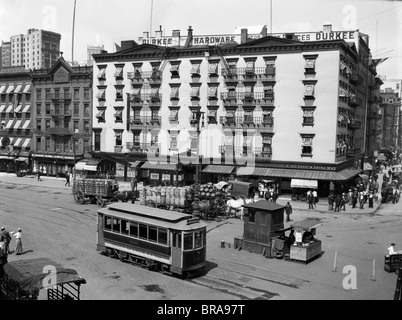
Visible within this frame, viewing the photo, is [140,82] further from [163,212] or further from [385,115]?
[385,115]

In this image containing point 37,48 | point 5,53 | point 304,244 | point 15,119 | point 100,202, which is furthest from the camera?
point 5,53

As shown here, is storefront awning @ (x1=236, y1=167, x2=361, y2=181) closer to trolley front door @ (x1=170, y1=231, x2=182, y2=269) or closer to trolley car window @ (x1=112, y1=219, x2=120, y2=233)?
trolley car window @ (x1=112, y1=219, x2=120, y2=233)

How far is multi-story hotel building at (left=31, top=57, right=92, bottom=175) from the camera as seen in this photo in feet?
203

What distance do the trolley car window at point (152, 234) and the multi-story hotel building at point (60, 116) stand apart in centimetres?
4116

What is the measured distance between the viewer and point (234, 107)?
168 ft

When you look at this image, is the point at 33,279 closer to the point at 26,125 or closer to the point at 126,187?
the point at 126,187

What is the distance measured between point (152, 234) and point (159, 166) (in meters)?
33.3

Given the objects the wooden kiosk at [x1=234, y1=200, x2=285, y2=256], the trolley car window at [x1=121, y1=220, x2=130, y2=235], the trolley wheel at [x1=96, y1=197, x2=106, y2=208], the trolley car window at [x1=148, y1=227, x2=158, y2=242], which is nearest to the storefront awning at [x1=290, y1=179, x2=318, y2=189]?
the trolley wheel at [x1=96, y1=197, x2=106, y2=208]

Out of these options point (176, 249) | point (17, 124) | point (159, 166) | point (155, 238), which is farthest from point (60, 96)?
point (176, 249)

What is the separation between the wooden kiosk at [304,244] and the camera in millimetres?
A: 23812

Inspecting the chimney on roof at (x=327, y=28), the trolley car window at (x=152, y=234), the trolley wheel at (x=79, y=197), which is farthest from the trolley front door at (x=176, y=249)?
the chimney on roof at (x=327, y=28)

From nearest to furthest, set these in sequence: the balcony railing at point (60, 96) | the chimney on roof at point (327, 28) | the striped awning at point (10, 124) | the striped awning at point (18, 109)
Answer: the chimney on roof at point (327, 28), the balcony railing at point (60, 96), the striped awning at point (18, 109), the striped awning at point (10, 124)

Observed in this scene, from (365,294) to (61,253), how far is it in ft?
52.2

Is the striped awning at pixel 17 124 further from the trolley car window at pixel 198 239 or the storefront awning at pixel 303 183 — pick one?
the trolley car window at pixel 198 239
